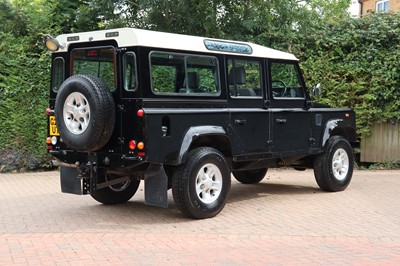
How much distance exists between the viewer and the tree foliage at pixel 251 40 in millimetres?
11258

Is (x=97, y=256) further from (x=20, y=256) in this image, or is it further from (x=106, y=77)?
(x=106, y=77)

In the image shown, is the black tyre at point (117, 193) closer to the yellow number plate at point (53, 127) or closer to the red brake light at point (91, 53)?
the yellow number plate at point (53, 127)

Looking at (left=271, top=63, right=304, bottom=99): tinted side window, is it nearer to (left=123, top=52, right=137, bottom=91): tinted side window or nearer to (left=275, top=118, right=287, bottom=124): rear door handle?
(left=275, top=118, right=287, bottom=124): rear door handle

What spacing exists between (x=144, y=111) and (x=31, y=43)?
7.18 m

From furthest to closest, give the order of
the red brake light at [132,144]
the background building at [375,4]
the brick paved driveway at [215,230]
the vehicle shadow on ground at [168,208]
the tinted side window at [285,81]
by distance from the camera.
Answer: the background building at [375,4], the tinted side window at [285,81], the vehicle shadow on ground at [168,208], the red brake light at [132,144], the brick paved driveway at [215,230]

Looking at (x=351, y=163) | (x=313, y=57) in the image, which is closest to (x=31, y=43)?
(x=313, y=57)

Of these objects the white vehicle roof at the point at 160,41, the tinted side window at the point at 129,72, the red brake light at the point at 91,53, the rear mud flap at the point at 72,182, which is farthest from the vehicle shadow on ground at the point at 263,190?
the red brake light at the point at 91,53

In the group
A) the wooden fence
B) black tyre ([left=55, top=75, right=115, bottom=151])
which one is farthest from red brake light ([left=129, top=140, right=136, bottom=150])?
the wooden fence

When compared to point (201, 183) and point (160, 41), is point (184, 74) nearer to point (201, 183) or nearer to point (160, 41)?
point (160, 41)

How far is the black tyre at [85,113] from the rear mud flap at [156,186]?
0.69 metres

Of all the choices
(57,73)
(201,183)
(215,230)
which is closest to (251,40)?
(57,73)

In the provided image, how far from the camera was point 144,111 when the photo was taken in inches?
233

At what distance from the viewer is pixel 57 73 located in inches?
279

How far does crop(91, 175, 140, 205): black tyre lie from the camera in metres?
7.48
